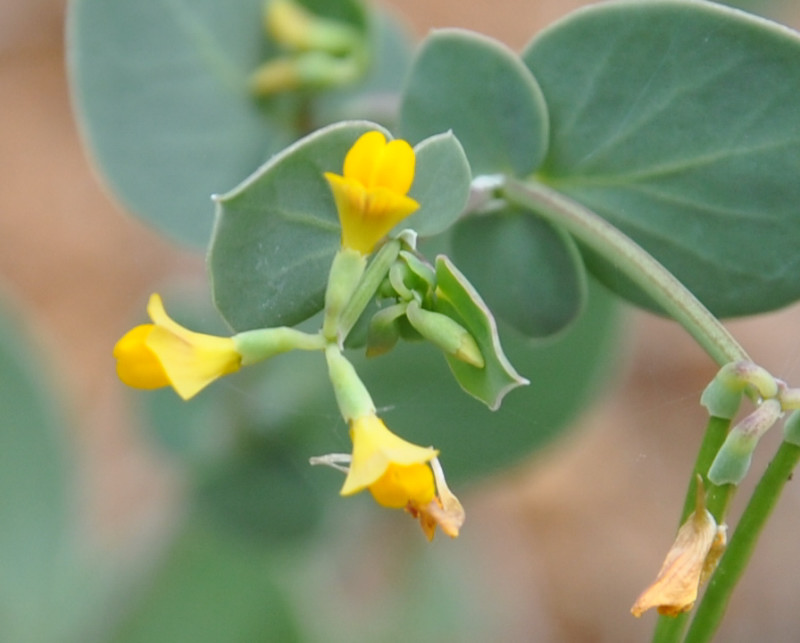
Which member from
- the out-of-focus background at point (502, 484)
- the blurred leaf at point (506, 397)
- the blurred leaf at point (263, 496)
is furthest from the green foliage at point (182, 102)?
the out-of-focus background at point (502, 484)

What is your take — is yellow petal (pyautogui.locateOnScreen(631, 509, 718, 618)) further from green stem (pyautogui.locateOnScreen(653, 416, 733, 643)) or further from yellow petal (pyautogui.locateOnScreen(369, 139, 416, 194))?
yellow petal (pyautogui.locateOnScreen(369, 139, 416, 194))

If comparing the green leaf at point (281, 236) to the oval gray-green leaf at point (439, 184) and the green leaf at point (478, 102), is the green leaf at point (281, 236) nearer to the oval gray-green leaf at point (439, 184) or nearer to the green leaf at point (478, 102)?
the oval gray-green leaf at point (439, 184)

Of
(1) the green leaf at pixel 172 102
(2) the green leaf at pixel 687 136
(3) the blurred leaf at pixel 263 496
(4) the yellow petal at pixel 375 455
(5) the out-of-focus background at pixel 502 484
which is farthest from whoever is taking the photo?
(5) the out-of-focus background at pixel 502 484

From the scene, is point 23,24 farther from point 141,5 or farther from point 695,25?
point 695,25

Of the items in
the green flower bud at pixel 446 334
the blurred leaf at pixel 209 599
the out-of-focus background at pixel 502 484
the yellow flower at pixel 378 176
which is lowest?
the out-of-focus background at pixel 502 484

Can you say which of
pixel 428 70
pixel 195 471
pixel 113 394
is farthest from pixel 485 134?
pixel 113 394

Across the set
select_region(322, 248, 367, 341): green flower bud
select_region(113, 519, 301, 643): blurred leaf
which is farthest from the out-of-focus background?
select_region(322, 248, 367, 341): green flower bud
